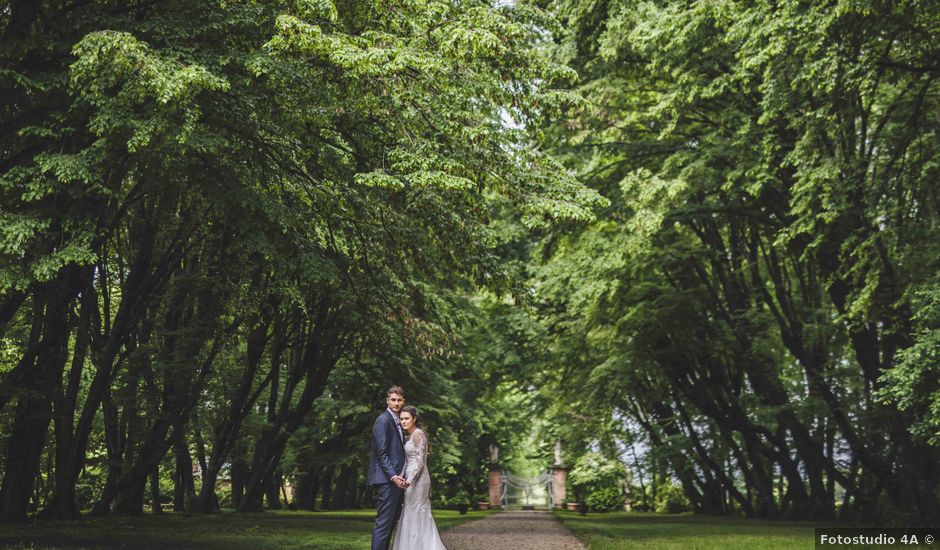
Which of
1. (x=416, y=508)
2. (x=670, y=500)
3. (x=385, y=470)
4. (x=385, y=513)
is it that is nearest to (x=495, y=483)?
(x=670, y=500)

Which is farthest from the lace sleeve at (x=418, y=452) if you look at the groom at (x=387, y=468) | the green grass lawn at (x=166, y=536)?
→ the green grass lawn at (x=166, y=536)

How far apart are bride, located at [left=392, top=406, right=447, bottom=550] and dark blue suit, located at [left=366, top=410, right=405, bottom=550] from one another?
0.52 feet

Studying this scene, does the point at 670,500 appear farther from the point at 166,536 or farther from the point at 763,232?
the point at 166,536

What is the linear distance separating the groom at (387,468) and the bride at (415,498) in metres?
0.13

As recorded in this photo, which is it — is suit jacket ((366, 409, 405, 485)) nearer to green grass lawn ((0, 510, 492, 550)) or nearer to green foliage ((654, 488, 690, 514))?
green grass lawn ((0, 510, 492, 550))

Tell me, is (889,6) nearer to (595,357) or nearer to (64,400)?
(595,357)

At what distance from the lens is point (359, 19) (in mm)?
10070

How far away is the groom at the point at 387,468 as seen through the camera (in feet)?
26.1

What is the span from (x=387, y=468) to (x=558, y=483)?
40.3 meters

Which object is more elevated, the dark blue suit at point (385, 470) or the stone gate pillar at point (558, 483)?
the dark blue suit at point (385, 470)

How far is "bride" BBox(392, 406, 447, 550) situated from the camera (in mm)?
8336

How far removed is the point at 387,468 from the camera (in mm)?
7977

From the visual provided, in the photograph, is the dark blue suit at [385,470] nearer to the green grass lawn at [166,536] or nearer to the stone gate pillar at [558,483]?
the green grass lawn at [166,536]

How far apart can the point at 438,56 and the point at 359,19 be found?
4.97 ft
